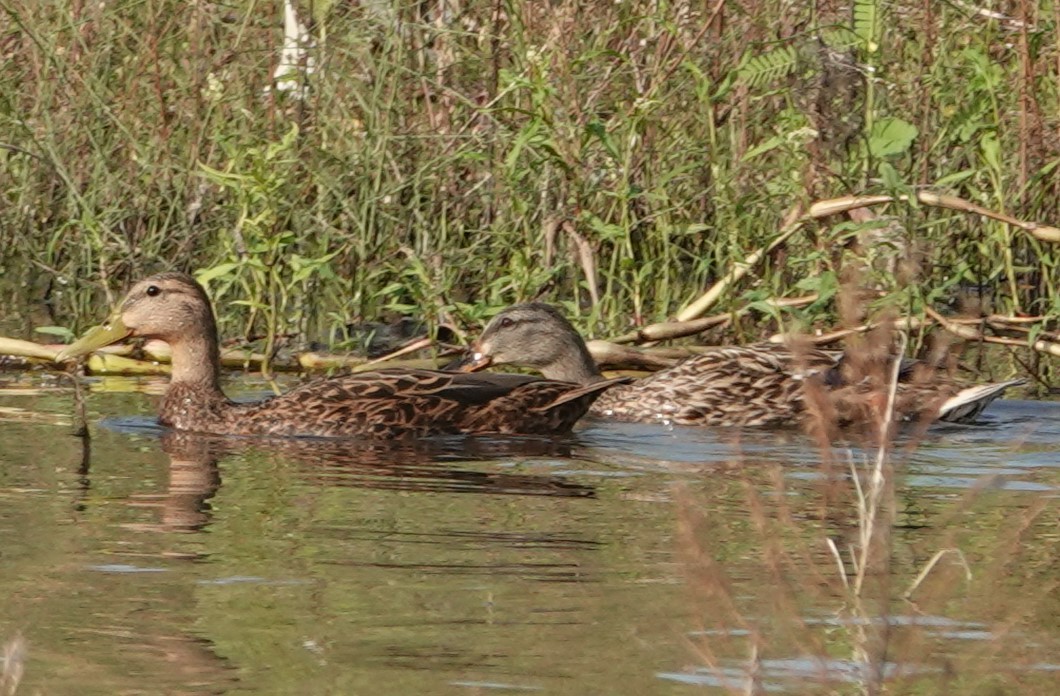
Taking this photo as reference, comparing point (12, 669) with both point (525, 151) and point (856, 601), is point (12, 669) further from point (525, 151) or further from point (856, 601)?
point (525, 151)

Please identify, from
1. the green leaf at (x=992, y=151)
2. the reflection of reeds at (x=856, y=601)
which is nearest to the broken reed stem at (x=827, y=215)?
the green leaf at (x=992, y=151)

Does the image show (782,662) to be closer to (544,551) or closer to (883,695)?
(883,695)

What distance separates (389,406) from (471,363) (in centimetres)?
116

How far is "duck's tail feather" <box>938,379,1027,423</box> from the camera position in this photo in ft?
31.4

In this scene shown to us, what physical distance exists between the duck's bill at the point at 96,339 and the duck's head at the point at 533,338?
1.57 metres

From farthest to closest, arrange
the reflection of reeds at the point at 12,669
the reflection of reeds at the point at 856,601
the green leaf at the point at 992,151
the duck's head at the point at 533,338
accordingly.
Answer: the green leaf at the point at 992,151
the duck's head at the point at 533,338
the reflection of reeds at the point at 856,601
the reflection of reeds at the point at 12,669

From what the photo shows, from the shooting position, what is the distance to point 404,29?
11359 millimetres

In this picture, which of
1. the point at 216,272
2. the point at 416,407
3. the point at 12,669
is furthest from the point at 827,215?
the point at 12,669

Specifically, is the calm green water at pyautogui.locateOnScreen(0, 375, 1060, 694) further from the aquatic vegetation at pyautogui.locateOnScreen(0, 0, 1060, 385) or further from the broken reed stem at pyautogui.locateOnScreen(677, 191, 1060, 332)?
the aquatic vegetation at pyautogui.locateOnScreen(0, 0, 1060, 385)

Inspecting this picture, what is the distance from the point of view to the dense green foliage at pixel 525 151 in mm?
10688

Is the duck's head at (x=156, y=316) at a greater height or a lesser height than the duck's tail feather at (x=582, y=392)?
greater

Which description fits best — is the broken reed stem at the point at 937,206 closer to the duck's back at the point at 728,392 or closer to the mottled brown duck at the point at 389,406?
the duck's back at the point at 728,392

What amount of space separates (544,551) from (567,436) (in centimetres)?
320

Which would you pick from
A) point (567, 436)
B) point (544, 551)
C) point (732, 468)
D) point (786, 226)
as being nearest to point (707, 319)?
point (786, 226)
